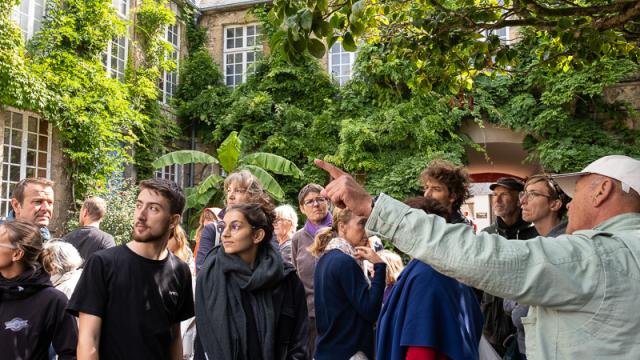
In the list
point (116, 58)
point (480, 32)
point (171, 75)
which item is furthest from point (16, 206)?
point (171, 75)

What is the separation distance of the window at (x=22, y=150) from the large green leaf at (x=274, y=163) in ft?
15.7

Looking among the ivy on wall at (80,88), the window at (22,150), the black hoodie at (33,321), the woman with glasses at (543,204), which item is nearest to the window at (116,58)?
the ivy on wall at (80,88)

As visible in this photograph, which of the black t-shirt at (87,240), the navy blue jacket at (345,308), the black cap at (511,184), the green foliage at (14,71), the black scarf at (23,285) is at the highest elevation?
the green foliage at (14,71)

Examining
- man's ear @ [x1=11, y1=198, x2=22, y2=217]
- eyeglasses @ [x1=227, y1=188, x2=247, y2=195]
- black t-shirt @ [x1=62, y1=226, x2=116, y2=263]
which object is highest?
eyeglasses @ [x1=227, y1=188, x2=247, y2=195]

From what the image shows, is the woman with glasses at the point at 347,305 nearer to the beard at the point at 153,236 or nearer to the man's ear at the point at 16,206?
the beard at the point at 153,236

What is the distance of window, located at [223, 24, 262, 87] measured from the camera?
17.9m

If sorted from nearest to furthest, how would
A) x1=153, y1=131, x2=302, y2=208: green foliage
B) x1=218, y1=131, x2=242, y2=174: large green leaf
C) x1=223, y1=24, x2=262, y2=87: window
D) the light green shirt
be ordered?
the light green shirt
x1=153, y1=131, x2=302, y2=208: green foliage
x1=218, y1=131, x2=242, y2=174: large green leaf
x1=223, y1=24, x2=262, y2=87: window

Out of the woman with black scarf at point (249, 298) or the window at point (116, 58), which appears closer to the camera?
the woman with black scarf at point (249, 298)

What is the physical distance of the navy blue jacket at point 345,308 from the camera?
3.58 metres

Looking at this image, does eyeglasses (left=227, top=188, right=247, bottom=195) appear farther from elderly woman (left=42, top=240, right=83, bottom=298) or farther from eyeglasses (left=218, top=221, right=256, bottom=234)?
elderly woman (left=42, top=240, right=83, bottom=298)

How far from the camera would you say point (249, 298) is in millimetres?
3395

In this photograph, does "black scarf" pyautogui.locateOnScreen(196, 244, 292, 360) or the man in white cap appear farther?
"black scarf" pyautogui.locateOnScreen(196, 244, 292, 360)

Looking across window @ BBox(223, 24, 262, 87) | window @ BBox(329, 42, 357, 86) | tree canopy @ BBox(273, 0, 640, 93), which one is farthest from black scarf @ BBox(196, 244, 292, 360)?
window @ BBox(223, 24, 262, 87)

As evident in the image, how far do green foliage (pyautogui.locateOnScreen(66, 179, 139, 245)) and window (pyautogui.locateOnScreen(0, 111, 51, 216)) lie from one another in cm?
129
